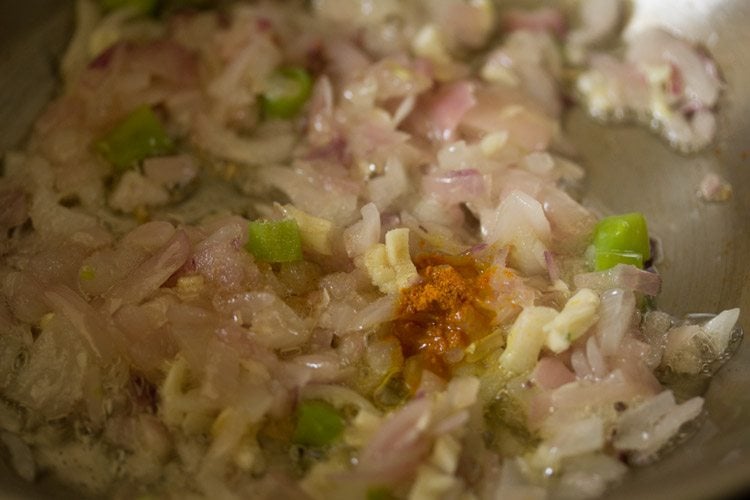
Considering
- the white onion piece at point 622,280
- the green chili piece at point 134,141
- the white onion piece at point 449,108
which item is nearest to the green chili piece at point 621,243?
the white onion piece at point 622,280

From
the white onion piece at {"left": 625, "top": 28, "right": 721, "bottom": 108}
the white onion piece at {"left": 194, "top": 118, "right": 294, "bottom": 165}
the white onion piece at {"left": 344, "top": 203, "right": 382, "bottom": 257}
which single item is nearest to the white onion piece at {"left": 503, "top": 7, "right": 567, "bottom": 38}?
the white onion piece at {"left": 625, "top": 28, "right": 721, "bottom": 108}

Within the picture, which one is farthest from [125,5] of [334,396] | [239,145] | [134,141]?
[334,396]

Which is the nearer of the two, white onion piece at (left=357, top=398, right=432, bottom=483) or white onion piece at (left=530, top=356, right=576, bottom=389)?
white onion piece at (left=357, top=398, right=432, bottom=483)

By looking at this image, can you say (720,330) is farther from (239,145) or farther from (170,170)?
(170,170)

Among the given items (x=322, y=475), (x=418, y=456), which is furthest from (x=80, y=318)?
(x=418, y=456)

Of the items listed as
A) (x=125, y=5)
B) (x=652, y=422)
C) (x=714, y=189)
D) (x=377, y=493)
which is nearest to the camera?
(x=377, y=493)

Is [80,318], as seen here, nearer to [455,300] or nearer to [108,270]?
[108,270]

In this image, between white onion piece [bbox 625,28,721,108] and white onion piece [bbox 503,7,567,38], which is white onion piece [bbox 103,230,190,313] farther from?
white onion piece [bbox 625,28,721,108]
